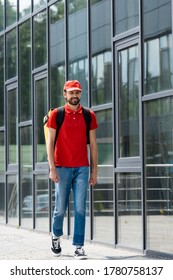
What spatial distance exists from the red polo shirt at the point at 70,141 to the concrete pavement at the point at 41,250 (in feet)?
3.59

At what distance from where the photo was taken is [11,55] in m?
17.3

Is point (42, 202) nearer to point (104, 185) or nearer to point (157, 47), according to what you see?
point (104, 185)

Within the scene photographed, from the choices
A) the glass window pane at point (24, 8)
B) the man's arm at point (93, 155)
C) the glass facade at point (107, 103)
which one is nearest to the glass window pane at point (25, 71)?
the glass facade at point (107, 103)

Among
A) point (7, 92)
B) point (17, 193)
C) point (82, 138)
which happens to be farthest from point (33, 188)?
point (82, 138)

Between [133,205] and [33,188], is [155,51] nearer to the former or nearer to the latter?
[133,205]

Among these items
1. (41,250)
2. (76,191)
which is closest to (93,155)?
(76,191)

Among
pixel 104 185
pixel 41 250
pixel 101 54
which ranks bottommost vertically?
pixel 41 250

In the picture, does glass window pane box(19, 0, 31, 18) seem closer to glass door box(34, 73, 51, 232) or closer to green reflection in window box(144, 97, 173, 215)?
glass door box(34, 73, 51, 232)

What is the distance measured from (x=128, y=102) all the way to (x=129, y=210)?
52.8 inches

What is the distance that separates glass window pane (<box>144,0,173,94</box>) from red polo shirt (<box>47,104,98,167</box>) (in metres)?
1.04

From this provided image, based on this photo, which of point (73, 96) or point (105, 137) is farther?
point (105, 137)

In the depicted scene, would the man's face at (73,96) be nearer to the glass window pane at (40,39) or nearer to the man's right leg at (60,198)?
the man's right leg at (60,198)

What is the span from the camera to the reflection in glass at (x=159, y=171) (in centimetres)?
1074
